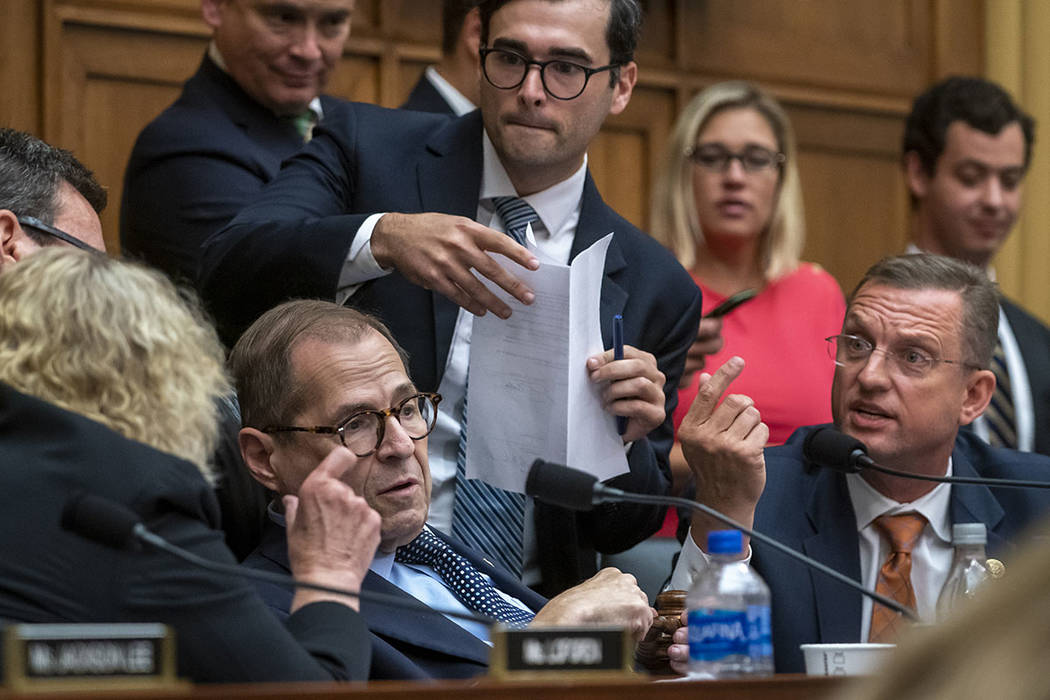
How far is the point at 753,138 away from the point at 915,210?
0.65 meters

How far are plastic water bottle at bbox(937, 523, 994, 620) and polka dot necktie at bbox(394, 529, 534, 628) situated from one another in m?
0.71

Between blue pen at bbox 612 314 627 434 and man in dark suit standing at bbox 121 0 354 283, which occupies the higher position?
man in dark suit standing at bbox 121 0 354 283

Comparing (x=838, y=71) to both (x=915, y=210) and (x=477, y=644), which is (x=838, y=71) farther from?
(x=477, y=644)

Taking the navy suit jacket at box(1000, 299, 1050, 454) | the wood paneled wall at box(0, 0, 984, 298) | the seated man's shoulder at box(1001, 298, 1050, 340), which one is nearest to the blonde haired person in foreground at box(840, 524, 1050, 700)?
the navy suit jacket at box(1000, 299, 1050, 454)

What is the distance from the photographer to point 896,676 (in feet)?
2.47

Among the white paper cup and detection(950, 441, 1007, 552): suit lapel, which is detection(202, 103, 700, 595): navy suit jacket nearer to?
detection(950, 441, 1007, 552): suit lapel

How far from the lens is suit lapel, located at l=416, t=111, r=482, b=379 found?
9.00 ft

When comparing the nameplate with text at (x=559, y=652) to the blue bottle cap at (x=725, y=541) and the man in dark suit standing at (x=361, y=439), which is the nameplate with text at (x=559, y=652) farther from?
the man in dark suit standing at (x=361, y=439)

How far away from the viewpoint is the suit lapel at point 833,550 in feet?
8.59

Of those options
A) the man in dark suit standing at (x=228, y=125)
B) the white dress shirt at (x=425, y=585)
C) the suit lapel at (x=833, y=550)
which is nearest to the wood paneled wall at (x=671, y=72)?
the man in dark suit standing at (x=228, y=125)

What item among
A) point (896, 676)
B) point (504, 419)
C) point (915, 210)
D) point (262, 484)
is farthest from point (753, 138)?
point (896, 676)

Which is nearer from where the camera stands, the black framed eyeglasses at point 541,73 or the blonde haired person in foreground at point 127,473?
the blonde haired person in foreground at point 127,473

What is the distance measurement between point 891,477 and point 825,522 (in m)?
0.17

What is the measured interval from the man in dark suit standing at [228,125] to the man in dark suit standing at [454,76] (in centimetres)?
23
